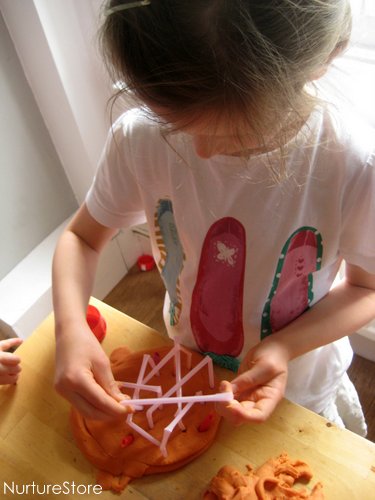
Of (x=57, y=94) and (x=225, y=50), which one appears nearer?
(x=225, y=50)

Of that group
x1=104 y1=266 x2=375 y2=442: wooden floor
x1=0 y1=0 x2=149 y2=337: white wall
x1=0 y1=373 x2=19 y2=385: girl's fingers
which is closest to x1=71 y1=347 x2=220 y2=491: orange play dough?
x1=0 y1=373 x2=19 y2=385: girl's fingers

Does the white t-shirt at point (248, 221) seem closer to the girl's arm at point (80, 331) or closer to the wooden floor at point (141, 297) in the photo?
the girl's arm at point (80, 331)

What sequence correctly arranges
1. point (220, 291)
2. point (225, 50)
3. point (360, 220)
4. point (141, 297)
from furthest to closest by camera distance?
point (141, 297) → point (220, 291) → point (360, 220) → point (225, 50)

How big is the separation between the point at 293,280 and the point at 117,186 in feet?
0.84

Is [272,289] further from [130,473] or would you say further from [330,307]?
[130,473]

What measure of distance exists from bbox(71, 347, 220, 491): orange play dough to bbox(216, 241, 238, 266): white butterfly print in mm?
152

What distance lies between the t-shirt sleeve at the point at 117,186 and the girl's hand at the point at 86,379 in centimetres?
17

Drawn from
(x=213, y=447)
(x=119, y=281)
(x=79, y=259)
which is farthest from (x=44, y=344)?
(x=119, y=281)

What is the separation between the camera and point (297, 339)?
527mm

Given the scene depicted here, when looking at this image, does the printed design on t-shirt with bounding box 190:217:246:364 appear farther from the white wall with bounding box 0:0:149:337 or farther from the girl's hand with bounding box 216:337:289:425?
the white wall with bounding box 0:0:149:337

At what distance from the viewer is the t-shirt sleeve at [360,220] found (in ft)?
1.42

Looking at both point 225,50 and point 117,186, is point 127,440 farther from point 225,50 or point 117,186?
point 225,50

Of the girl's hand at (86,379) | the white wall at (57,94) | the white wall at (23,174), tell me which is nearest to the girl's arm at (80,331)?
the girl's hand at (86,379)

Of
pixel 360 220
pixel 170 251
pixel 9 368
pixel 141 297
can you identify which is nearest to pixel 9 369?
pixel 9 368
